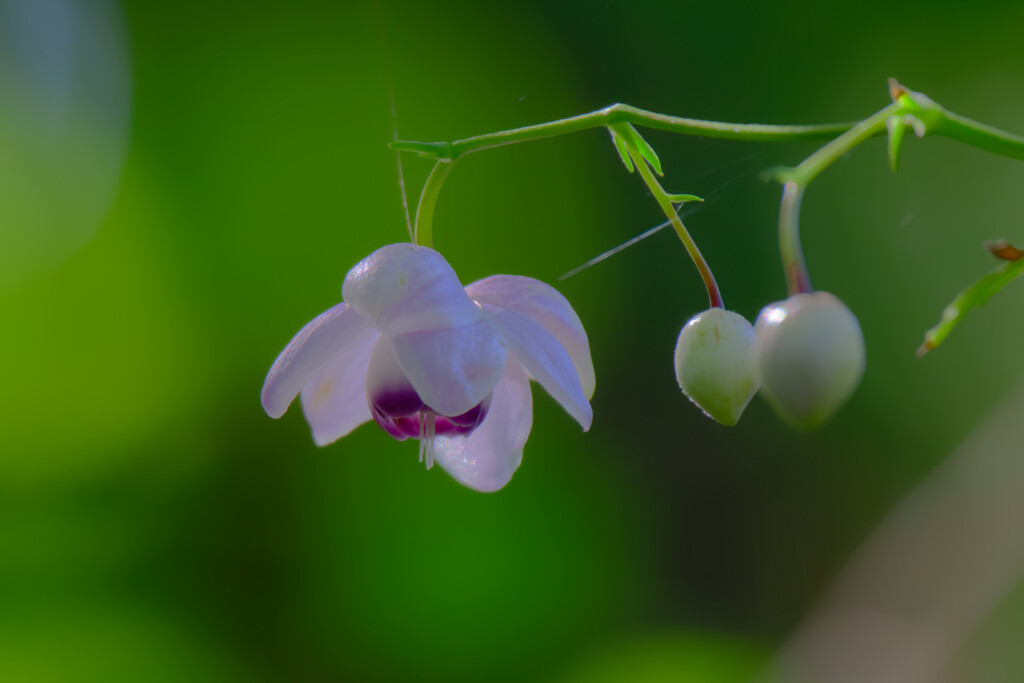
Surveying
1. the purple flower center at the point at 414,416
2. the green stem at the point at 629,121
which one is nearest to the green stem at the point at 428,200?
the green stem at the point at 629,121

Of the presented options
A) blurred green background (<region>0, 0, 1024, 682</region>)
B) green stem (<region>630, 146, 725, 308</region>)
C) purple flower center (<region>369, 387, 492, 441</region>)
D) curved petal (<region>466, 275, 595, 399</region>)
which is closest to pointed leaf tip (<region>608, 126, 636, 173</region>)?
green stem (<region>630, 146, 725, 308</region>)

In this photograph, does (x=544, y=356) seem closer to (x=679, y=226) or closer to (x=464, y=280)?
(x=679, y=226)

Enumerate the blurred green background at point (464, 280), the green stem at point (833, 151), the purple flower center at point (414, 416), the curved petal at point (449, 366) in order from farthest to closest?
1. the blurred green background at point (464, 280)
2. the purple flower center at point (414, 416)
3. the curved petal at point (449, 366)
4. the green stem at point (833, 151)

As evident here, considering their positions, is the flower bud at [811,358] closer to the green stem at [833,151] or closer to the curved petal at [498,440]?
the green stem at [833,151]

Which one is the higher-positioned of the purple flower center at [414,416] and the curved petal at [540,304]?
the curved petal at [540,304]

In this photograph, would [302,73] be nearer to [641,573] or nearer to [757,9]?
[757,9]

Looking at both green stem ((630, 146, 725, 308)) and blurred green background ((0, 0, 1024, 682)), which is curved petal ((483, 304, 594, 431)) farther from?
blurred green background ((0, 0, 1024, 682))

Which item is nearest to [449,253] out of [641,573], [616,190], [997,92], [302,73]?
[616,190]
